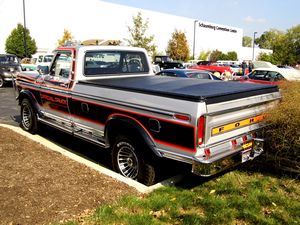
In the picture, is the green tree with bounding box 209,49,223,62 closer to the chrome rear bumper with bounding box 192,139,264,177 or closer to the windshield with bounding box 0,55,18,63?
the windshield with bounding box 0,55,18,63

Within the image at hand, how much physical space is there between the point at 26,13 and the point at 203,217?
36.1 metres

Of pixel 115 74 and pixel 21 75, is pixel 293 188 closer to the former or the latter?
pixel 115 74

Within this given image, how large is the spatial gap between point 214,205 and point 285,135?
156 cm

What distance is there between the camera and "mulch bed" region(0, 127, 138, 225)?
375 cm

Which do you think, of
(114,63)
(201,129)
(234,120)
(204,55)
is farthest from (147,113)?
(204,55)

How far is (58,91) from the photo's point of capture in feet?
20.1

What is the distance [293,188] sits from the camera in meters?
4.61

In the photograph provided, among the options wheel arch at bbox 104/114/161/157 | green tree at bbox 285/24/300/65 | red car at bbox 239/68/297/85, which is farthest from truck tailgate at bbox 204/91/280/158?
green tree at bbox 285/24/300/65

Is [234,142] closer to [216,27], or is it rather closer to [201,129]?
[201,129]

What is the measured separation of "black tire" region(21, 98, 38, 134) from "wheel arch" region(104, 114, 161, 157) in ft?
9.24

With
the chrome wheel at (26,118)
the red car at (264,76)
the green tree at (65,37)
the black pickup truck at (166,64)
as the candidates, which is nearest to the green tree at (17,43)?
the green tree at (65,37)

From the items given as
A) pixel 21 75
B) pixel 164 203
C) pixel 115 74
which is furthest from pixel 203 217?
pixel 21 75

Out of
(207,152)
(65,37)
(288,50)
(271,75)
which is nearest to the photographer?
(207,152)

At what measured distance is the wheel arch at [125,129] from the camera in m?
4.30
